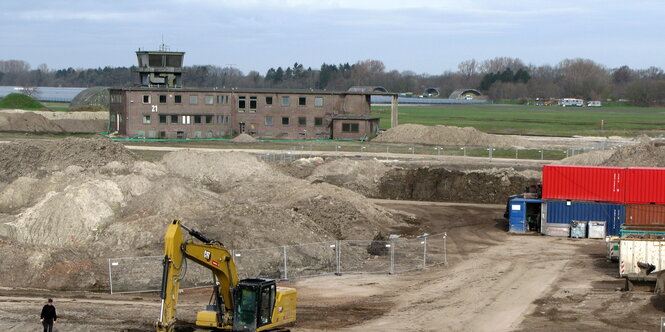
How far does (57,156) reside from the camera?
208ft

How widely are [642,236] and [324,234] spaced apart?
15.1 metres

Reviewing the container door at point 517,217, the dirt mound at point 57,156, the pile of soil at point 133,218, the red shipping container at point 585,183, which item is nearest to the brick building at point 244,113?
the dirt mound at point 57,156

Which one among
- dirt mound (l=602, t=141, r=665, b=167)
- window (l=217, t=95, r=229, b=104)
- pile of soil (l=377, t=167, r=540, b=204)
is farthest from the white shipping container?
window (l=217, t=95, r=229, b=104)

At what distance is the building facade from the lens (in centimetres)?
9881

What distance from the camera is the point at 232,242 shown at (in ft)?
134

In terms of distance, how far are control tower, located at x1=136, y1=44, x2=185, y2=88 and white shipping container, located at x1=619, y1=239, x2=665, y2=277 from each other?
2931 inches

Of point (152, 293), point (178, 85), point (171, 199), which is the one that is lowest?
point (152, 293)

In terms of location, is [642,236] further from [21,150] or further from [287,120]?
[287,120]

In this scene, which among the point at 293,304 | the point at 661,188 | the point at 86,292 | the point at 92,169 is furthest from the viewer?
the point at 92,169

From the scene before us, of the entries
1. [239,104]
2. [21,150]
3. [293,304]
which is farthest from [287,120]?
[293,304]

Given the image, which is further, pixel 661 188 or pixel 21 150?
pixel 21 150

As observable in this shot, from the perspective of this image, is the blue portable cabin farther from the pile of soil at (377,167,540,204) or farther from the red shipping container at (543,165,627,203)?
the pile of soil at (377,167,540,204)

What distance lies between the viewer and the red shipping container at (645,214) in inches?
1859

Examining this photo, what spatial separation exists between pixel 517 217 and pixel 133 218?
21.7 metres
